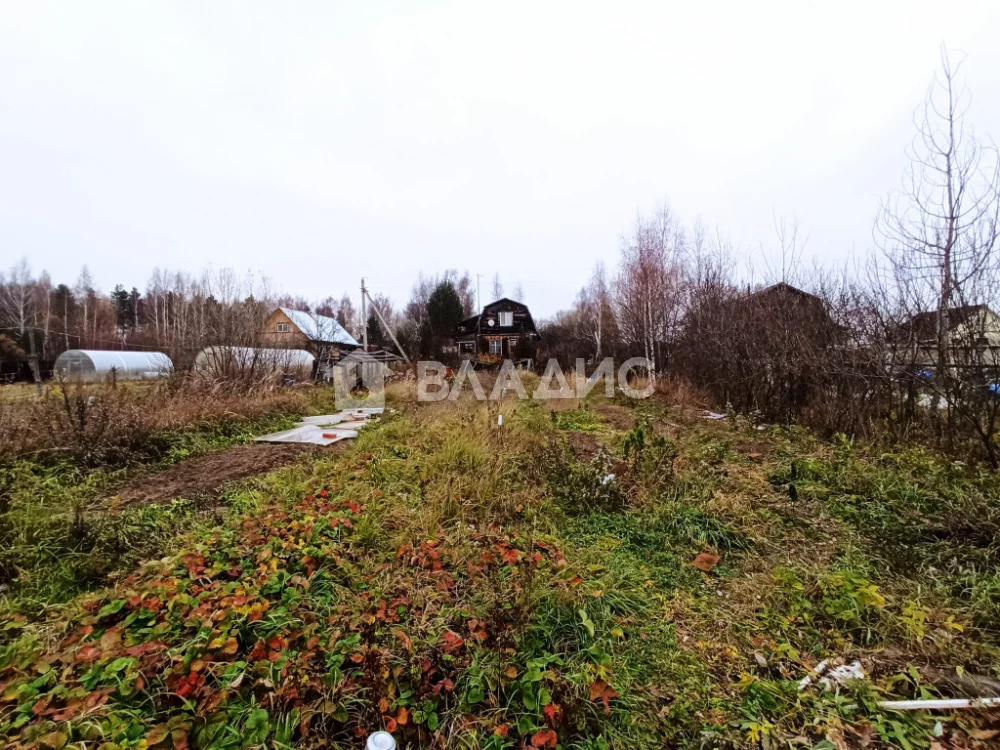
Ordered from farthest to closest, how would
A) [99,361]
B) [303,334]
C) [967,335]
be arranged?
[99,361], [303,334], [967,335]

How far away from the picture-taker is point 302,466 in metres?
4.38

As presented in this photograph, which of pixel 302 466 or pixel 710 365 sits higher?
pixel 710 365

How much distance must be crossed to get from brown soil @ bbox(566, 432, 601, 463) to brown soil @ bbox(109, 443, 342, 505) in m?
3.34

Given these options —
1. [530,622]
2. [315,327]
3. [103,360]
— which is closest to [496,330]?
[315,327]

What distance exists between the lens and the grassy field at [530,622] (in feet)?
5.06

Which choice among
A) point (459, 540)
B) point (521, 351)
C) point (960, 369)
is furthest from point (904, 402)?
point (521, 351)

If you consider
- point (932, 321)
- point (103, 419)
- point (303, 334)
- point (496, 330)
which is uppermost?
point (496, 330)

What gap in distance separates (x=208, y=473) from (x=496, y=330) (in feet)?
75.7

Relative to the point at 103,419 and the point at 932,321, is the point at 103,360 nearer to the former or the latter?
the point at 103,419

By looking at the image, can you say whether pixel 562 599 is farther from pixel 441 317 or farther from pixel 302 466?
pixel 441 317

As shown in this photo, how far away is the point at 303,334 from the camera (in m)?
12.8

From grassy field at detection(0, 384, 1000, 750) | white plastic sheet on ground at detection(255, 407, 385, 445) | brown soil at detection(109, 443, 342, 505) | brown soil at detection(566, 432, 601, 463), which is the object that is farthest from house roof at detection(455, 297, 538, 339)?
grassy field at detection(0, 384, 1000, 750)

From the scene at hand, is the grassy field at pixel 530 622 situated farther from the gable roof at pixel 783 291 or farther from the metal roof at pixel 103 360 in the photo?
the metal roof at pixel 103 360

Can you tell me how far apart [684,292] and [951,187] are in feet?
25.1
